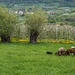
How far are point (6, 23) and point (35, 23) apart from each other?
17.0 ft

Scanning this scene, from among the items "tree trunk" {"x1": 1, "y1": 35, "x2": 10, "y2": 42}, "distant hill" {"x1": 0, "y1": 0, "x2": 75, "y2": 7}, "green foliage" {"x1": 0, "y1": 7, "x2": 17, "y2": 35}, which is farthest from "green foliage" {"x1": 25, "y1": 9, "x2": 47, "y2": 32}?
"distant hill" {"x1": 0, "y1": 0, "x2": 75, "y2": 7}

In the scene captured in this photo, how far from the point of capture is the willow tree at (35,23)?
3394 centimetres

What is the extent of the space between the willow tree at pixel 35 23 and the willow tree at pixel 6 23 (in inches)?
110

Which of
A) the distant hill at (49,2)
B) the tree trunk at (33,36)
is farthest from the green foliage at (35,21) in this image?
the distant hill at (49,2)

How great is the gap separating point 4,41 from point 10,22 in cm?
365

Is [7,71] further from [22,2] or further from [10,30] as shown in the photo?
[22,2]

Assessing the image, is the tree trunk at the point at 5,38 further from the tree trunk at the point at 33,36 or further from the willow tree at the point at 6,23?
the tree trunk at the point at 33,36

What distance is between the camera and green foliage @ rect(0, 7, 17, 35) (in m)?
34.2

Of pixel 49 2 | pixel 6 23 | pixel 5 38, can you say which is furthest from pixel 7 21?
pixel 49 2

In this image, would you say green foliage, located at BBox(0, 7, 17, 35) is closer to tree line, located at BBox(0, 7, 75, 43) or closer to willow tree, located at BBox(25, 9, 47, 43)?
tree line, located at BBox(0, 7, 75, 43)

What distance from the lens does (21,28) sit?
39438mm

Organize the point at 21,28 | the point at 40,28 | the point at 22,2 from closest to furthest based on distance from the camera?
the point at 40,28
the point at 21,28
the point at 22,2

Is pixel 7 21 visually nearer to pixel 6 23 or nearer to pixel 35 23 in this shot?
pixel 6 23

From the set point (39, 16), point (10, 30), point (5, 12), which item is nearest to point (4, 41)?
point (10, 30)
